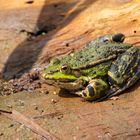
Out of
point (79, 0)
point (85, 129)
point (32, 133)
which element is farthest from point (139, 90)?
point (79, 0)

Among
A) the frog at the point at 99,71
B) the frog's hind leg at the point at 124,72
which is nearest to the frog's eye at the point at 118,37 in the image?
the frog at the point at 99,71

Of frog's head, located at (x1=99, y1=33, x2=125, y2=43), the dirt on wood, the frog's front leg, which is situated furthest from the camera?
frog's head, located at (x1=99, y1=33, x2=125, y2=43)

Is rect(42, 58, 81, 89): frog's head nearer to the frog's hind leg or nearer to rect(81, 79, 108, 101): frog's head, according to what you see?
rect(81, 79, 108, 101): frog's head

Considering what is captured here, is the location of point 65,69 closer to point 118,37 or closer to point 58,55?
point 118,37

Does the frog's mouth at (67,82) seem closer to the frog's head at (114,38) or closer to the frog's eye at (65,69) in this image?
the frog's eye at (65,69)

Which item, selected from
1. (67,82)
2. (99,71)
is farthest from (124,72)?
(67,82)

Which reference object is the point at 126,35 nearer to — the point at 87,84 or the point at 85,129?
the point at 87,84

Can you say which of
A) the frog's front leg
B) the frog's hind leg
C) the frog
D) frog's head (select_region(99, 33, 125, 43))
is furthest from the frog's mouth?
frog's head (select_region(99, 33, 125, 43))
